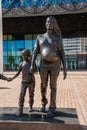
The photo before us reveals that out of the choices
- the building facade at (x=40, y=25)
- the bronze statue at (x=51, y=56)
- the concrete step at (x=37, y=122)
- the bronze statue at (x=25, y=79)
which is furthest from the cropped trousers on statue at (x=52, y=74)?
the building facade at (x=40, y=25)

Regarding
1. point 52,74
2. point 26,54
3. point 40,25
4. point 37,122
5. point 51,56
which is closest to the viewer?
point 37,122

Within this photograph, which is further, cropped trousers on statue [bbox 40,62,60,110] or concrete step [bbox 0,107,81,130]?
cropped trousers on statue [bbox 40,62,60,110]

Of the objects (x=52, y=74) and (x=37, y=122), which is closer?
(x=37, y=122)

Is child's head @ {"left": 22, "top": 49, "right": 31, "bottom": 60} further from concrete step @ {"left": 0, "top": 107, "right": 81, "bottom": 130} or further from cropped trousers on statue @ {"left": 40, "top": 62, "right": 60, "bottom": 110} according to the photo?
concrete step @ {"left": 0, "top": 107, "right": 81, "bottom": 130}

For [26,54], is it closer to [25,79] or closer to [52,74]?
[25,79]

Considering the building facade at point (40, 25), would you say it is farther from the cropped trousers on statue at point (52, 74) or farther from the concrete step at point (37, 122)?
the concrete step at point (37, 122)

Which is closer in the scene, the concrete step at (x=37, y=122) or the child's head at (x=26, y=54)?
the concrete step at (x=37, y=122)

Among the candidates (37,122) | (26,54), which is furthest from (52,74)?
(37,122)

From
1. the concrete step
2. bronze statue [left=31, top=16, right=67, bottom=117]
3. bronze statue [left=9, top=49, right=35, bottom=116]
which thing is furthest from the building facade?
the concrete step

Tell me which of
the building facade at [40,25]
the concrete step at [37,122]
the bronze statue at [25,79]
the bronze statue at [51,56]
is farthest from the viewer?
the building facade at [40,25]

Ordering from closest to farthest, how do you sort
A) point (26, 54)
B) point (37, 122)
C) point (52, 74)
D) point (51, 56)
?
point (37, 122)
point (51, 56)
point (52, 74)
point (26, 54)

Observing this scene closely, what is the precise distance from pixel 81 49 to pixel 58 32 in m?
49.0

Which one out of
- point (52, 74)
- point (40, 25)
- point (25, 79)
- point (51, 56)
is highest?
point (40, 25)

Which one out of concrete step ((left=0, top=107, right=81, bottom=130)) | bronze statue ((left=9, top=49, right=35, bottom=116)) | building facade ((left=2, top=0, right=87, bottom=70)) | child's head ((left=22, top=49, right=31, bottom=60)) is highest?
building facade ((left=2, top=0, right=87, bottom=70))
